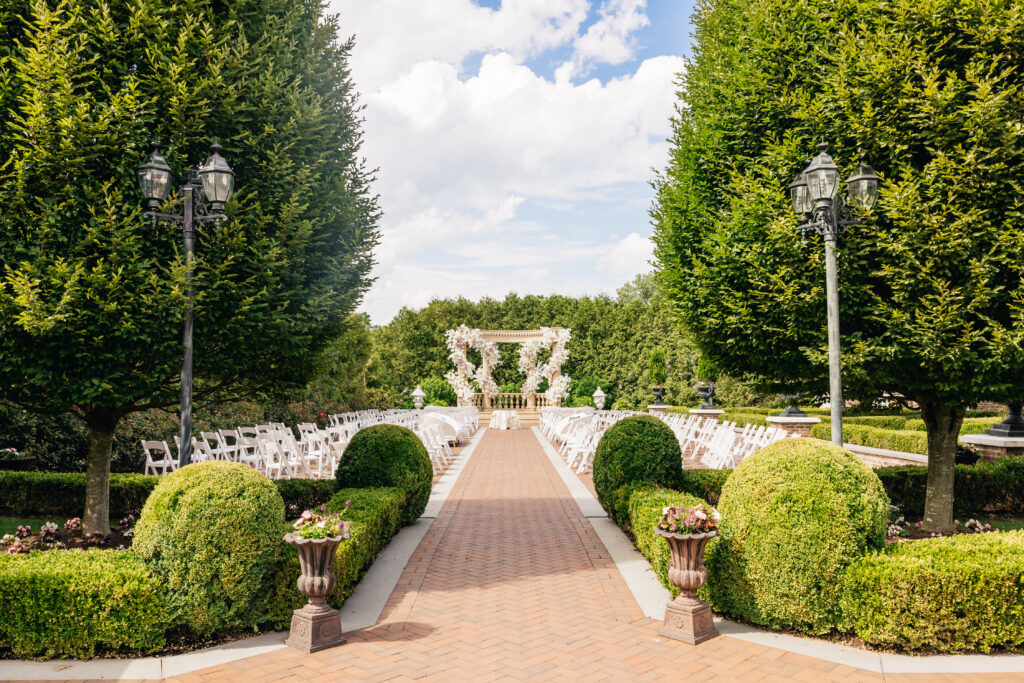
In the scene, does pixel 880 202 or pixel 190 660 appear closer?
pixel 190 660

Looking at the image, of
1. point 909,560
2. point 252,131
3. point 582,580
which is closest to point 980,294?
point 909,560

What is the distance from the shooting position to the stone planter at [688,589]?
193 inches

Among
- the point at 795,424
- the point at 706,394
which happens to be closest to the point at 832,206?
the point at 795,424

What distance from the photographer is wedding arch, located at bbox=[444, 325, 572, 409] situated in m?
32.2

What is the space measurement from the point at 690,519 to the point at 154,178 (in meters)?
5.86

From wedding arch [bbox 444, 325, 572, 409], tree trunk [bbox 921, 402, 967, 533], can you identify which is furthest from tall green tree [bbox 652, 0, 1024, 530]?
wedding arch [bbox 444, 325, 572, 409]

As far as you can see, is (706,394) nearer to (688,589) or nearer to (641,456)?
(641,456)

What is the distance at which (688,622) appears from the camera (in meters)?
4.87

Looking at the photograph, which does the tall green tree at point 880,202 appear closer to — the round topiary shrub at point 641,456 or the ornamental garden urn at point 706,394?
the round topiary shrub at point 641,456

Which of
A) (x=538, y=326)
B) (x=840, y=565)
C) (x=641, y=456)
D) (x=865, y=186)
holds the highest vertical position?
(x=538, y=326)

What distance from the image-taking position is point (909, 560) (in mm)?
4734

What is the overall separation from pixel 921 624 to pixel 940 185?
14.9 ft

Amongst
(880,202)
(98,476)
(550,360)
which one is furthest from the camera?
(550,360)

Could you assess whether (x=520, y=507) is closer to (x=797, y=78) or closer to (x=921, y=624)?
(x=921, y=624)
